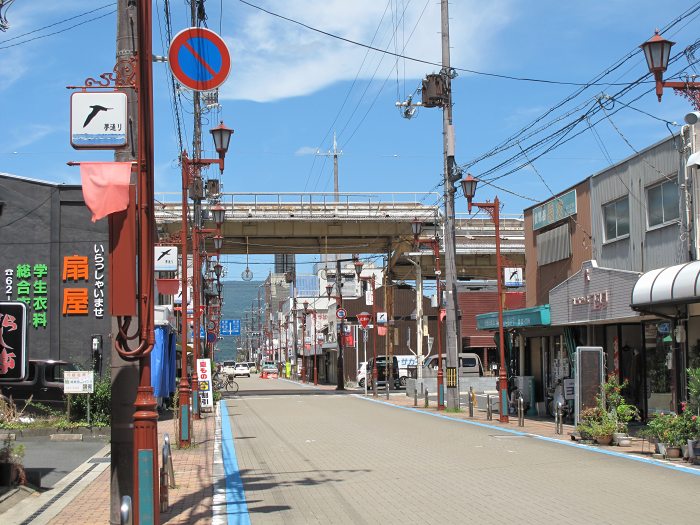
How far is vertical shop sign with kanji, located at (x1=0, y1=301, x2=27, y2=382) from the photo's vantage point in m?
11.0

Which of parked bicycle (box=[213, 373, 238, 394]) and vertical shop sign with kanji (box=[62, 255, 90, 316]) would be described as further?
parked bicycle (box=[213, 373, 238, 394])

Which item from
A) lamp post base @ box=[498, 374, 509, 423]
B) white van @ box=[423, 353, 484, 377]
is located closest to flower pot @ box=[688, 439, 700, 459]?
lamp post base @ box=[498, 374, 509, 423]

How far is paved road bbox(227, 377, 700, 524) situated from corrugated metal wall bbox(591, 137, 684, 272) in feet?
18.7

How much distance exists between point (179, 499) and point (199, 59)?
5987 mm

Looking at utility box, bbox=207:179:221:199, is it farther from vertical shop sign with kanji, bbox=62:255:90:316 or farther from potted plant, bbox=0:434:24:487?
potted plant, bbox=0:434:24:487

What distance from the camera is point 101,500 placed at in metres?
12.0

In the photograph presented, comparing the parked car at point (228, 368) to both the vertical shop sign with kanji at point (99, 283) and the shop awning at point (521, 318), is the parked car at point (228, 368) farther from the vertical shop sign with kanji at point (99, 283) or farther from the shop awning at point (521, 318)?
the vertical shop sign with kanji at point (99, 283)

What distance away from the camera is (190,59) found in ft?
37.5

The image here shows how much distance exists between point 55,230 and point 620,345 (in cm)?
1749

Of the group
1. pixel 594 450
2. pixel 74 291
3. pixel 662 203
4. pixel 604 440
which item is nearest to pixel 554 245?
pixel 662 203

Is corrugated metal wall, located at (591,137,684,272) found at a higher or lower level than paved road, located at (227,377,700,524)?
higher

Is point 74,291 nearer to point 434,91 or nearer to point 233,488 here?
point 434,91

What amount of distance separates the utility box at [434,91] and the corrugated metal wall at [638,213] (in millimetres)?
6631

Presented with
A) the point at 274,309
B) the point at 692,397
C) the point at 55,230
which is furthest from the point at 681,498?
the point at 274,309
